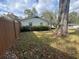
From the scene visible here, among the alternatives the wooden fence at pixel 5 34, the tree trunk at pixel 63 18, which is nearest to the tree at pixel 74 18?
the tree trunk at pixel 63 18

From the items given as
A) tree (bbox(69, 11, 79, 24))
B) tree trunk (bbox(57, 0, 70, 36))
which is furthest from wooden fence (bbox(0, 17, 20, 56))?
tree (bbox(69, 11, 79, 24))

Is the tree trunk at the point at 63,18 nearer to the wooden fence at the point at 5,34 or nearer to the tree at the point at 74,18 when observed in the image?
the wooden fence at the point at 5,34

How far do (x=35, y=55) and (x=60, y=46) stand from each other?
11.2 feet

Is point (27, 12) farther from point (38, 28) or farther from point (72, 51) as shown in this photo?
point (72, 51)

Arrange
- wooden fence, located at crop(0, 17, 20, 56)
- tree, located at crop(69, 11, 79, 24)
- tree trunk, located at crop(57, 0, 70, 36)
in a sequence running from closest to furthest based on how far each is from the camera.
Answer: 1. wooden fence, located at crop(0, 17, 20, 56)
2. tree trunk, located at crop(57, 0, 70, 36)
3. tree, located at crop(69, 11, 79, 24)

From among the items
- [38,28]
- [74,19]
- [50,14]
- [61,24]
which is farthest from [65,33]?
[74,19]

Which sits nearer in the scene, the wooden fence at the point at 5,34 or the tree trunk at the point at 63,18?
the wooden fence at the point at 5,34

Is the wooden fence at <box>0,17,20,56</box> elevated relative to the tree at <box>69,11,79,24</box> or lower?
lower

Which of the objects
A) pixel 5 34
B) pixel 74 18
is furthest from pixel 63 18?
pixel 74 18

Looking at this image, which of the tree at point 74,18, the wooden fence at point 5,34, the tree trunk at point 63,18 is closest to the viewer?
the wooden fence at point 5,34

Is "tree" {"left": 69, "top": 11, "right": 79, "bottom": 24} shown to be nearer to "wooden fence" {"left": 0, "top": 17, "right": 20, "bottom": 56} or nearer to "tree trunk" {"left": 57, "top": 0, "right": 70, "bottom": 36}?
"tree trunk" {"left": 57, "top": 0, "right": 70, "bottom": 36}

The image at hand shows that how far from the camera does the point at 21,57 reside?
8.67 metres

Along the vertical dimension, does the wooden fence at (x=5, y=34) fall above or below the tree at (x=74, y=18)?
below

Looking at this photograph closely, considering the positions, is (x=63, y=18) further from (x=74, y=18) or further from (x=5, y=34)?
(x=74, y=18)
